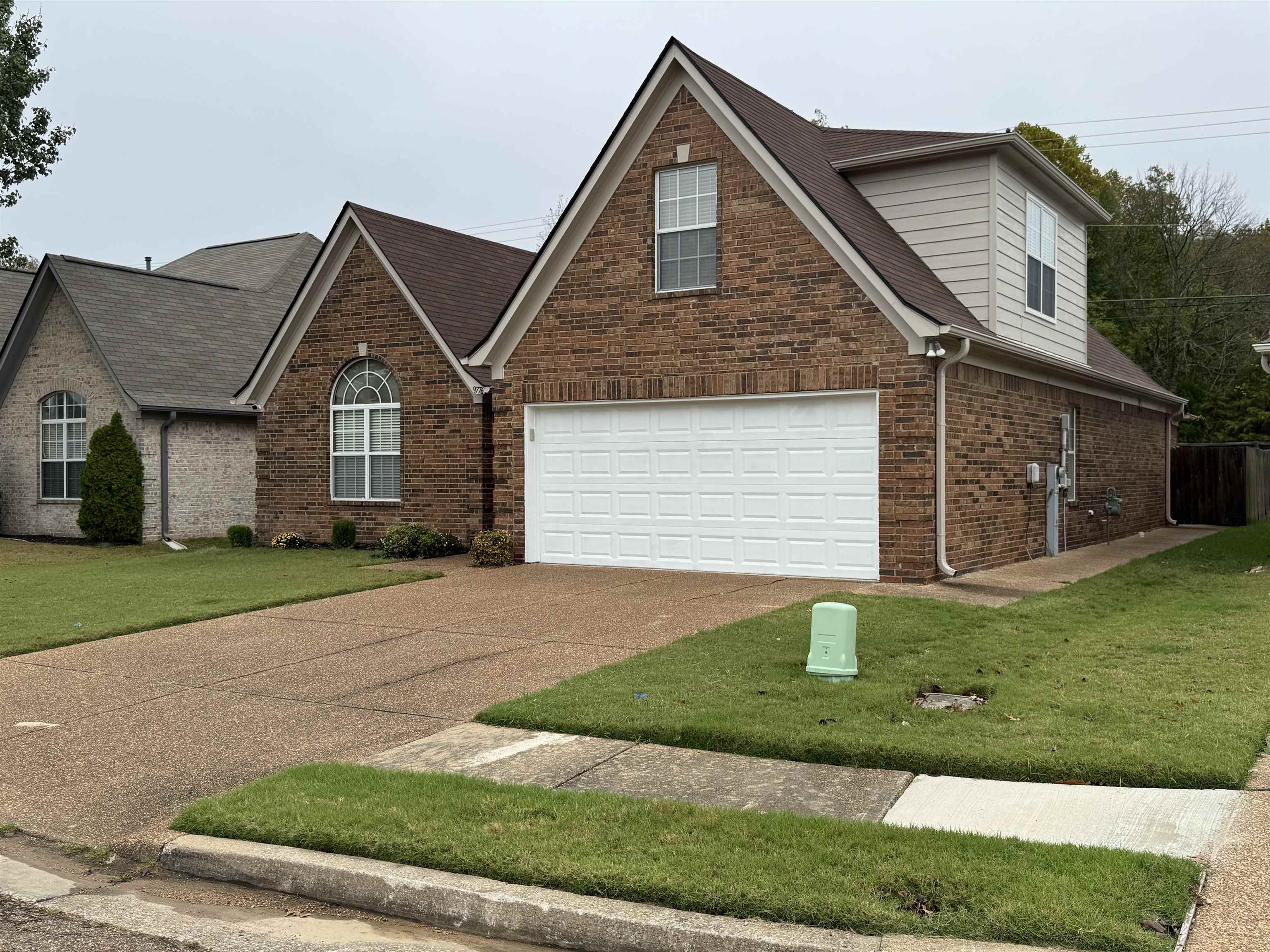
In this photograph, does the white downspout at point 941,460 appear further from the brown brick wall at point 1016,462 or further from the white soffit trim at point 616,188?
the white soffit trim at point 616,188

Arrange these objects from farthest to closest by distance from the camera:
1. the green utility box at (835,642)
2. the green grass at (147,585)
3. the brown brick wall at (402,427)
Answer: the brown brick wall at (402,427) → the green grass at (147,585) → the green utility box at (835,642)

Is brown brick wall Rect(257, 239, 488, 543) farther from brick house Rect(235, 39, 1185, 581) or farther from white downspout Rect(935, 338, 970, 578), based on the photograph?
white downspout Rect(935, 338, 970, 578)

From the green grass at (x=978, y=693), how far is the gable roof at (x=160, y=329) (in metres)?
16.3

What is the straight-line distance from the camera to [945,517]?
14133 millimetres

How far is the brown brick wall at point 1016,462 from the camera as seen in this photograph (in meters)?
14.6

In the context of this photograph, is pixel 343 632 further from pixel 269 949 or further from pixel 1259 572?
pixel 1259 572

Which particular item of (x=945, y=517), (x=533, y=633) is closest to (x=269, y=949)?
(x=533, y=633)

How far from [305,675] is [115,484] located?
15.3 metres

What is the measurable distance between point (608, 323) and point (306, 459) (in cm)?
773

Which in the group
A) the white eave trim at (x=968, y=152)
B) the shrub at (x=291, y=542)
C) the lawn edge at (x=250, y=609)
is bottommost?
the lawn edge at (x=250, y=609)

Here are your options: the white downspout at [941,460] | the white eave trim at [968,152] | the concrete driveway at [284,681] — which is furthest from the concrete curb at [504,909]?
the white eave trim at [968,152]

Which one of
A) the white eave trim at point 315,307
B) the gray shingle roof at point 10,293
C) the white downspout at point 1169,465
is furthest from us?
the gray shingle roof at point 10,293

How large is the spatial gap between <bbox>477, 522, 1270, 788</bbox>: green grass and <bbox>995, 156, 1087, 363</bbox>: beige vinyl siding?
19.4 ft

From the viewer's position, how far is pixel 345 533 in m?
20.4
